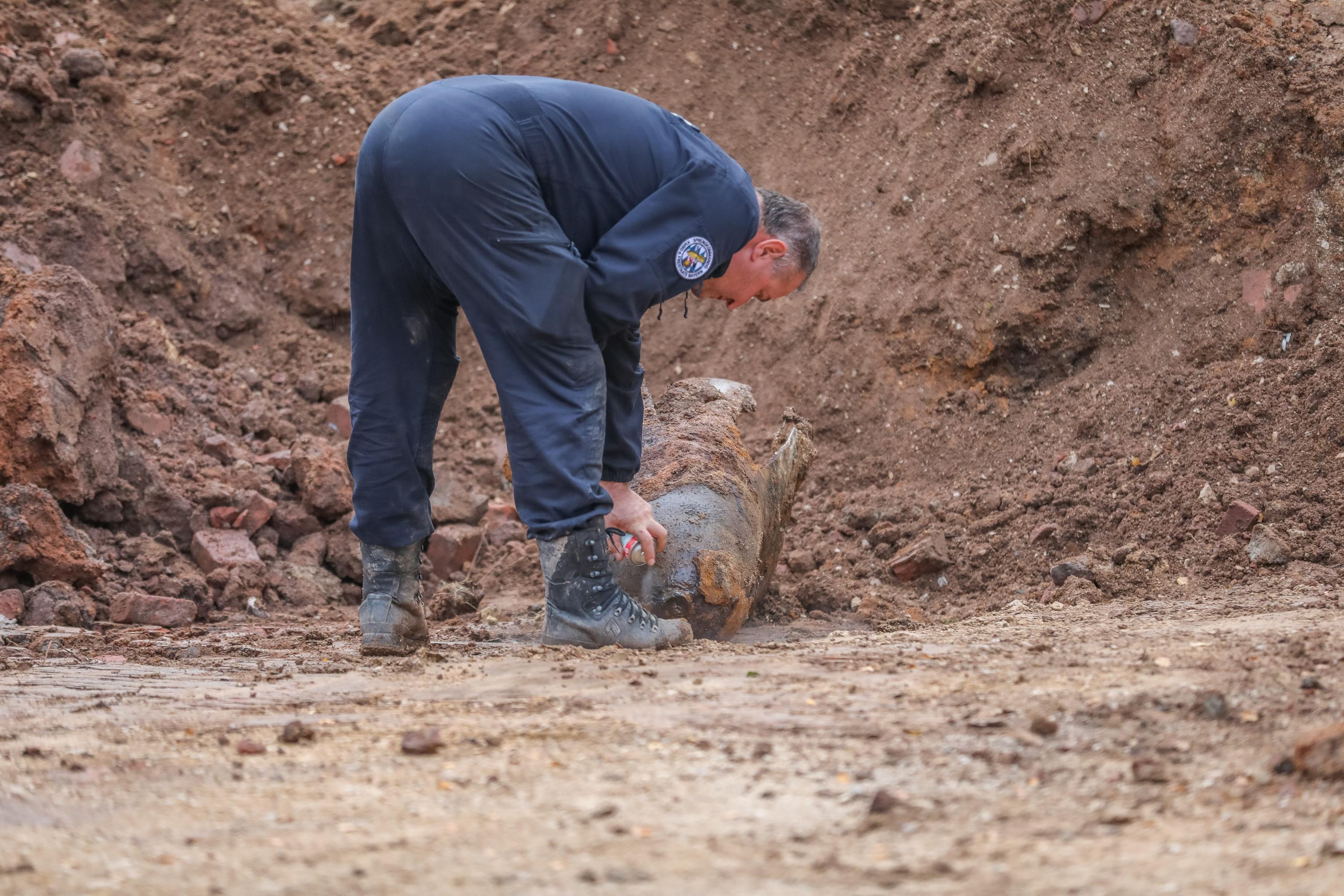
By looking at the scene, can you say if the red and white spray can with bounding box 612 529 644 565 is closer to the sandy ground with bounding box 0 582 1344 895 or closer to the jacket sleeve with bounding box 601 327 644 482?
the jacket sleeve with bounding box 601 327 644 482

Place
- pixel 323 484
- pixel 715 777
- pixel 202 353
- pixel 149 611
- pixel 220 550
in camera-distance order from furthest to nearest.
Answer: pixel 202 353 → pixel 323 484 → pixel 220 550 → pixel 149 611 → pixel 715 777

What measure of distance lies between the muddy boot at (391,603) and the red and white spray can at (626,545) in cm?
58

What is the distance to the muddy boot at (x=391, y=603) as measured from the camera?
3385mm

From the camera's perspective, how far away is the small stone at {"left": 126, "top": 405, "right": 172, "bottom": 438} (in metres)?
5.61

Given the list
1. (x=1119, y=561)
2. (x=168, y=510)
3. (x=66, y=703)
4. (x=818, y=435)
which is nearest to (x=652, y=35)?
(x=818, y=435)

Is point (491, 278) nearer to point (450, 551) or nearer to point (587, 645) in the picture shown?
point (587, 645)

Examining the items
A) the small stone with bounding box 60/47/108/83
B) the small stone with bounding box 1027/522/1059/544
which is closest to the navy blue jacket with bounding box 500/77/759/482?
the small stone with bounding box 1027/522/1059/544

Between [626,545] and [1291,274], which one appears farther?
[1291,274]

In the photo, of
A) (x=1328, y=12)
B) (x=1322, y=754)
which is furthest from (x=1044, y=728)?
(x=1328, y=12)

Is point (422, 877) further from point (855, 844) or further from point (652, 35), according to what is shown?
point (652, 35)

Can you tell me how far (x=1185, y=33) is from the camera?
216 inches

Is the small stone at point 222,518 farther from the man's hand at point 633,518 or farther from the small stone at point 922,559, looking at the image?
the small stone at point 922,559

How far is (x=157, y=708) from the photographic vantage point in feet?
8.20

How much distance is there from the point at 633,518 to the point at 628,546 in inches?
3.4
